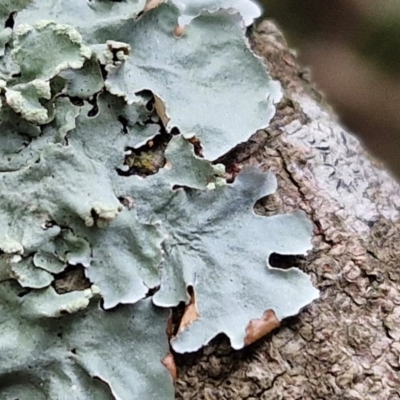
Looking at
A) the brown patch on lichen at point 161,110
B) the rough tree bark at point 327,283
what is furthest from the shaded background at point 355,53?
the brown patch on lichen at point 161,110

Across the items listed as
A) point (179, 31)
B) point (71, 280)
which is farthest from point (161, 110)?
point (71, 280)

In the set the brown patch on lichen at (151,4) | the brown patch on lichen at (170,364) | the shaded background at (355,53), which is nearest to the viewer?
the brown patch on lichen at (170,364)

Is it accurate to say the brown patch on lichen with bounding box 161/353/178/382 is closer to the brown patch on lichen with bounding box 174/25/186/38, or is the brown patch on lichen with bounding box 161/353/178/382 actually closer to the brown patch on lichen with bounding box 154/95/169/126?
the brown patch on lichen with bounding box 154/95/169/126

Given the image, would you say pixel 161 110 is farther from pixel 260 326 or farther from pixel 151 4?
pixel 260 326

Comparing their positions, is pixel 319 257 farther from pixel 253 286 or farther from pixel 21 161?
pixel 21 161

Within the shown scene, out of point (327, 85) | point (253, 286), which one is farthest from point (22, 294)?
point (327, 85)

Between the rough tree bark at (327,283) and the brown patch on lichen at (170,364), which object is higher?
the rough tree bark at (327,283)

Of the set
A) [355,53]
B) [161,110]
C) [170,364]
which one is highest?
[161,110]

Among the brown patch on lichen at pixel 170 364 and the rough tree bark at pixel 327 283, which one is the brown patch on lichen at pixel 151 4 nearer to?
the rough tree bark at pixel 327 283
